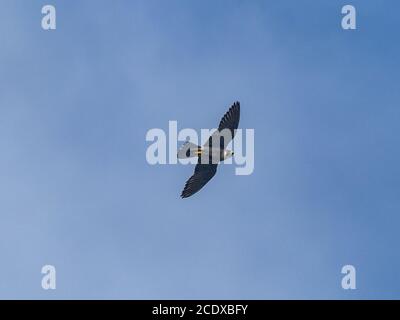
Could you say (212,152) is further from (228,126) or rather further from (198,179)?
(198,179)

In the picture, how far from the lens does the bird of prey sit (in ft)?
115

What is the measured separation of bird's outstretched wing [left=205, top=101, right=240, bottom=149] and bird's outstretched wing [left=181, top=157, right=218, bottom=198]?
1448mm

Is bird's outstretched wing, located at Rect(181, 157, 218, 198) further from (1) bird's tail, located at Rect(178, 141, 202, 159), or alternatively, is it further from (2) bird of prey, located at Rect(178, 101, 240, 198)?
(1) bird's tail, located at Rect(178, 141, 202, 159)

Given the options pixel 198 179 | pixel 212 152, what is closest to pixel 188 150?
pixel 212 152

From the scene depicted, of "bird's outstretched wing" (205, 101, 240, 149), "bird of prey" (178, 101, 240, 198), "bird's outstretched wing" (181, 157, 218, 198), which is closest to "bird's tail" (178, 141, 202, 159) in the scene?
"bird of prey" (178, 101, 240, 198)

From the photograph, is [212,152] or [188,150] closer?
[188,150]

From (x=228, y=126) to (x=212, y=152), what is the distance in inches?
68.8

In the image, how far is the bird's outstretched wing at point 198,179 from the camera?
36.0 m

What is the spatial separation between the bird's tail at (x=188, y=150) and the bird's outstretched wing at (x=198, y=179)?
1705 mm

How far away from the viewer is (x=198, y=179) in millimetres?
36344

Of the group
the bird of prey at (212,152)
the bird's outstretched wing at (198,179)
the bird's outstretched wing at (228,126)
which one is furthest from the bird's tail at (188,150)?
the bird's outstretched wing at (198,179)
